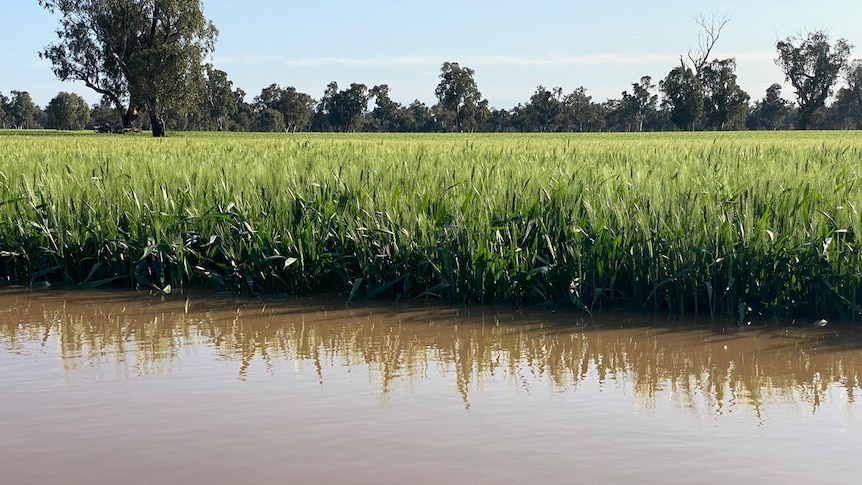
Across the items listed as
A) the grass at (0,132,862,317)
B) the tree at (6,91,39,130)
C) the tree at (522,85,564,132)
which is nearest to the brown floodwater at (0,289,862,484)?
the grass at (0,132,862,317)

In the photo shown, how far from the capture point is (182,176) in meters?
7.68

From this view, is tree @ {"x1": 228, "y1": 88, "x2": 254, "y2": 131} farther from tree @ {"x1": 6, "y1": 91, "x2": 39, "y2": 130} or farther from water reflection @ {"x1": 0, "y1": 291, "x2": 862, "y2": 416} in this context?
water reflection @ {"x1": 0, "y1": 291, "x2": 862, "y2": 416}

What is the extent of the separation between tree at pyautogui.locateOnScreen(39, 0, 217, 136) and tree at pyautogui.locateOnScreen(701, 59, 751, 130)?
66226mm

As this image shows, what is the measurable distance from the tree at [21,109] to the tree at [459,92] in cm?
7905

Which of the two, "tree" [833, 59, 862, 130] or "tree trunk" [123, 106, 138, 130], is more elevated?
"tree" [833, 59, 862, 130]

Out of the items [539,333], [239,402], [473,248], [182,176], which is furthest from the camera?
[182,176]

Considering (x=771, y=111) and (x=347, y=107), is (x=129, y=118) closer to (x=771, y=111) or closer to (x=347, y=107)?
(x=347, y=107)

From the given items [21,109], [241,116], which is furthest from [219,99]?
[21,109]

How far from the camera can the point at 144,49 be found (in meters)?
49.7

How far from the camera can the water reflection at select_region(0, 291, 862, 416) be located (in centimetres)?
390

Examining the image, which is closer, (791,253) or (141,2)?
(791,253)

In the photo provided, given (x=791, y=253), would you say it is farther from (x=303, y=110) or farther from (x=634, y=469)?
(x=303, y=110)

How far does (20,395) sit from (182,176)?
14.0ft

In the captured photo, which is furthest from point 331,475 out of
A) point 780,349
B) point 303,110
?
point 303,110
